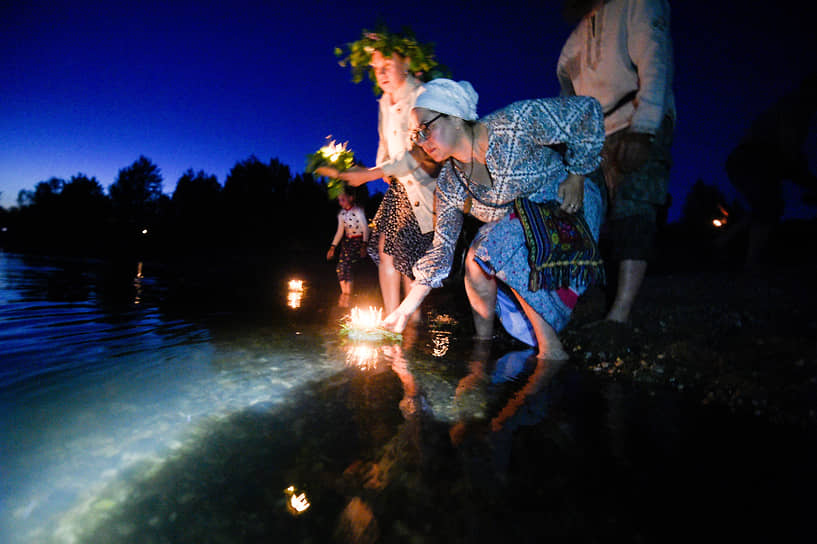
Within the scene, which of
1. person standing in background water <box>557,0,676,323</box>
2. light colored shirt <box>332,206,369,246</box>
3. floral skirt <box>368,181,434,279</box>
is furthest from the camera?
light colored shirt <box>332,206,369,246</box>

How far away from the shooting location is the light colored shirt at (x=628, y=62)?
289 cm

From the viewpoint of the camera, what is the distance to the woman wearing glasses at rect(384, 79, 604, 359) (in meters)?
2.51

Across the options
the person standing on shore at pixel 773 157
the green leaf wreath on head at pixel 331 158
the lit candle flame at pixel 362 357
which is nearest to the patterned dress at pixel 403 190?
the green leaf wreath on head at pixel 331 158

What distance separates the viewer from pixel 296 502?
1.01 metres

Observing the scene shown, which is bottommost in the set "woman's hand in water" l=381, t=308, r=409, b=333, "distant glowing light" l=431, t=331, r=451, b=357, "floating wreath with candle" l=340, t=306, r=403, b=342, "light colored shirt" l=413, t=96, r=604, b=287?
"distant glowing light" l=431, t=331, r=451, b=357

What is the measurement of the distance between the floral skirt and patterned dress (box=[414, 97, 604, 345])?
657 millimetres

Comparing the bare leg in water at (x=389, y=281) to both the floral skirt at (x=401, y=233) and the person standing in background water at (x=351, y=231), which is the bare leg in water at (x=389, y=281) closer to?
the floral skirt at (x=401, y=233)

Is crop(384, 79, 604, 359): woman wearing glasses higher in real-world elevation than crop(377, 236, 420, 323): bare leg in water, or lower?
higher

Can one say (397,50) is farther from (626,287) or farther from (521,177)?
(626,287)

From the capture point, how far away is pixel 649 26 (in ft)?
9.59

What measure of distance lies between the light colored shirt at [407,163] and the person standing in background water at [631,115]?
145 centimetres

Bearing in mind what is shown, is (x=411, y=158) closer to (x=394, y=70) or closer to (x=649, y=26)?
(x=394, y=70)

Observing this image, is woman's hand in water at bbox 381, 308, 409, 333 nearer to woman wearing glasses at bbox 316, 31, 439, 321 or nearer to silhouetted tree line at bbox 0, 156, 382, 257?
woman wearing glasses at bbox 316, 31, 439, 321

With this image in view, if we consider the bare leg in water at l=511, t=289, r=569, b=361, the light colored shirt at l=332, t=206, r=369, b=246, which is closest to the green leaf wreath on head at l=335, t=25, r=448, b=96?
the bare leg in water at l=511, t=289, r=569, b=361
